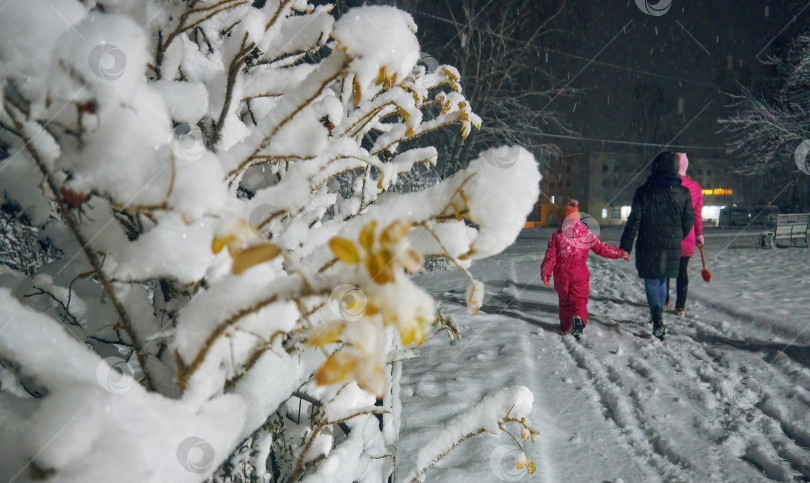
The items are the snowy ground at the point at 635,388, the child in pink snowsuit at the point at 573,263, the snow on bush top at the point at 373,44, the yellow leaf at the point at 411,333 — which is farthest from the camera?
the child in pink snowsuit at the point at 573,263

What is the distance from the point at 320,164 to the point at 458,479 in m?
2.20

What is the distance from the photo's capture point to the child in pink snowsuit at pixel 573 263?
5.08 metres

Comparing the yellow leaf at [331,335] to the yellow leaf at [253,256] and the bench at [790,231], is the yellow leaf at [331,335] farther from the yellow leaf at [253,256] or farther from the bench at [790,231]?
the bench at [790,231]

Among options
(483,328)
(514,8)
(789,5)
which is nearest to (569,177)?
(789,5)

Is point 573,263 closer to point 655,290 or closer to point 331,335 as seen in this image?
point 655,290

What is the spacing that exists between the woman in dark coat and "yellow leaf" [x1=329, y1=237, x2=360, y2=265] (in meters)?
5.17

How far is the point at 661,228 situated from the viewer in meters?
5.00

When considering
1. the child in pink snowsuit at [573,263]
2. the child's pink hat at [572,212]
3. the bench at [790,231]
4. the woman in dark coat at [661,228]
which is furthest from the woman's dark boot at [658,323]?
the bench at [790,231]

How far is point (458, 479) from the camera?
244cm

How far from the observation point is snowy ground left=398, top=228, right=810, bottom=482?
268 cm

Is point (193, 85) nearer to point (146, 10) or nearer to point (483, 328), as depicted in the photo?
point (146, 10)

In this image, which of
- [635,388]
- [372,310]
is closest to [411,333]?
[372,310]

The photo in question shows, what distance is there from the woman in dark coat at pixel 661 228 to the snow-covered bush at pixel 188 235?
4.96m

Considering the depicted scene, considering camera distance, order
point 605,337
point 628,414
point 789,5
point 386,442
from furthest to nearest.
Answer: point 789,5, point 605,337, point 628,414, point 386,442
